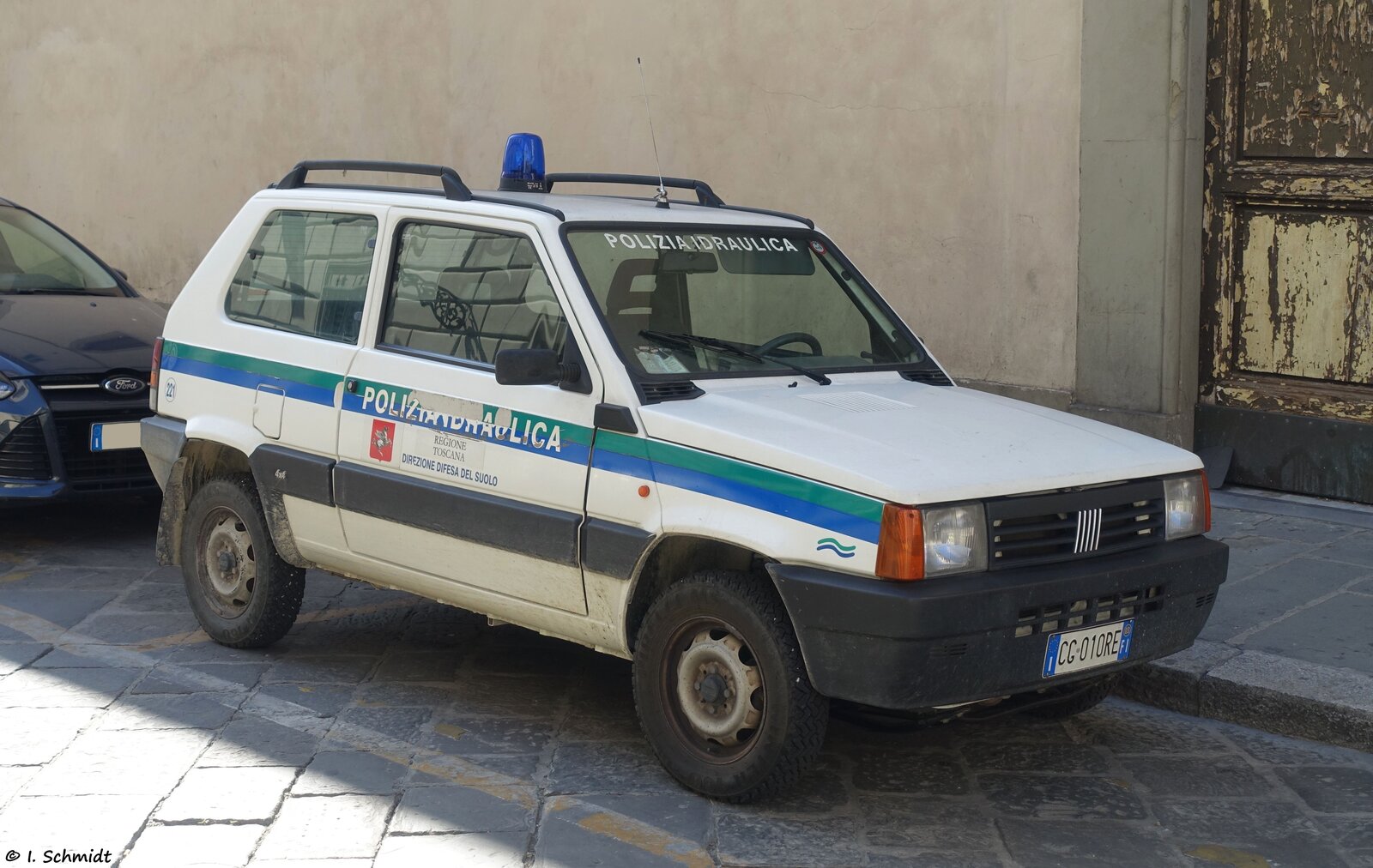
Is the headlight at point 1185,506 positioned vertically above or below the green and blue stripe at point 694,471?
below

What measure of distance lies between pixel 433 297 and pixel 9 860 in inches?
84.6

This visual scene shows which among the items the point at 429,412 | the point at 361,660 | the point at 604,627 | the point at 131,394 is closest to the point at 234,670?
the point at 361,660

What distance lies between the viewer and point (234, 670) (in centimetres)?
579

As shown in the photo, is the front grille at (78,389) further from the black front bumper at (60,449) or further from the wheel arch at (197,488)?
the wheel arch at (197,488)

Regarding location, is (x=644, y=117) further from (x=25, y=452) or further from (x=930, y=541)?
(x=930, y=541)

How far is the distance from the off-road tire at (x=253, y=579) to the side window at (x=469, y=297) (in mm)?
951

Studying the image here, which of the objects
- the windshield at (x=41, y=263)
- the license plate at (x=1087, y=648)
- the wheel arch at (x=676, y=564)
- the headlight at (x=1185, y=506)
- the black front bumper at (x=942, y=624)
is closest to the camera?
the black front bumper at (x=942, y=624)

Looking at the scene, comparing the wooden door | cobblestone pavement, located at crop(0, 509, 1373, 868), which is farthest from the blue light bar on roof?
the wooden door

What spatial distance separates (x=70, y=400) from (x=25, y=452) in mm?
316

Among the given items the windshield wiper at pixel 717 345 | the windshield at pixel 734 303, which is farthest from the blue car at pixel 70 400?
the windshield wiper at pixel 717 345

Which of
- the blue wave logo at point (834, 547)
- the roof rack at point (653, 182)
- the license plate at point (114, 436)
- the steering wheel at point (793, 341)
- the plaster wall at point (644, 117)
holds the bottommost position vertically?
the license plate at point (114, 436)

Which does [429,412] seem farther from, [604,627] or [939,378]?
[939,378]

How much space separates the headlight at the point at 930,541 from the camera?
4109 mm

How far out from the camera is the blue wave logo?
4.17 m
